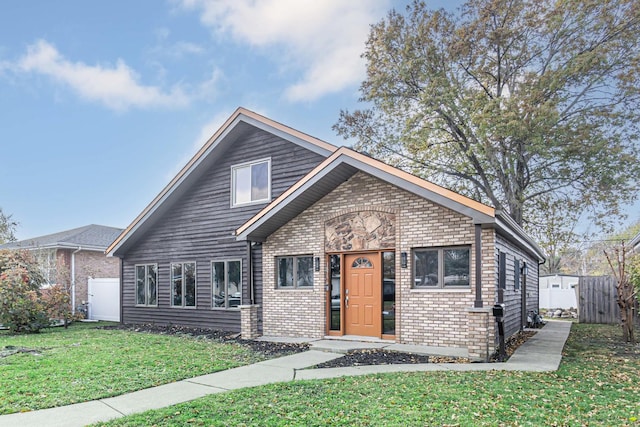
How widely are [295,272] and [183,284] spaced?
510cm

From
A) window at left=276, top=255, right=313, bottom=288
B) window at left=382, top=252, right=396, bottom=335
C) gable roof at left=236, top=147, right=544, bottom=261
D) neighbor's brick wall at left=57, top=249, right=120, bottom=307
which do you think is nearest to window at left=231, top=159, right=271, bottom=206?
gable roof at left=236, top=147, right=544, bottom=261

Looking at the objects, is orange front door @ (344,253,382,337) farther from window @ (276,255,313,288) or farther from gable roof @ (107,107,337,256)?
gable roof @ (107,107,337,256)

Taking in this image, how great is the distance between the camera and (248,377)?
7375 mm

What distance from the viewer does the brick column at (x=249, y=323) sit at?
12.2 meters

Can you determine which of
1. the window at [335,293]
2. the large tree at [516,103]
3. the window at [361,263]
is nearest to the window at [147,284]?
the window at [335,293]

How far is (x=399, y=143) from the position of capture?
77.0 feet

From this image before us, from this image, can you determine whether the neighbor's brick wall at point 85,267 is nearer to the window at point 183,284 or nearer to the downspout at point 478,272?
the window at point 183,284

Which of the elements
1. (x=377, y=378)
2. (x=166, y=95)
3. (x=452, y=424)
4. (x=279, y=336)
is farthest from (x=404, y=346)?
(x=166, y=95)

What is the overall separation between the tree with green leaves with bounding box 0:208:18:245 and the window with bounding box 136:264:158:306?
22072 mm

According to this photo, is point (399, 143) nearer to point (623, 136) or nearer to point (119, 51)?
point (623, 136)

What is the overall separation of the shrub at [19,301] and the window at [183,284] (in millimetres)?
4404

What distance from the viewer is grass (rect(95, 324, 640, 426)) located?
500 cm

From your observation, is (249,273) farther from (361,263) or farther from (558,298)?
(558,298)

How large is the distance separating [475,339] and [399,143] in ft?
52.8
